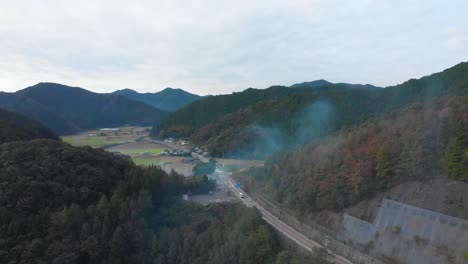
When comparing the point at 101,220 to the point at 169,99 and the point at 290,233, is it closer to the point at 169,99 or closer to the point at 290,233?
the point at 290,233

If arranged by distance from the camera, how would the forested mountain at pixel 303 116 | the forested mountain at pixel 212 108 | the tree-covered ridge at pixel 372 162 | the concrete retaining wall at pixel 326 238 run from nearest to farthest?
the concrete retaining wall at pixel 326 238 → the tree-covered ridge at pixel 372 162 → the forested mountain at pixel 303 116 → the forested mountain at pixel 212 108

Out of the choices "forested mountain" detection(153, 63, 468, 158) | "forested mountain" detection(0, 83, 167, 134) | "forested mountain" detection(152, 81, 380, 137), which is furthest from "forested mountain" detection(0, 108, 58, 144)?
"forested mountain" detection(0, 83, 167, 134)

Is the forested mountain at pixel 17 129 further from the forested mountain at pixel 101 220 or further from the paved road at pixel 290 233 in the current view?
the paved road at pixel 290 233

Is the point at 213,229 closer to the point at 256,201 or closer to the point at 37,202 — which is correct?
the point at 256,201

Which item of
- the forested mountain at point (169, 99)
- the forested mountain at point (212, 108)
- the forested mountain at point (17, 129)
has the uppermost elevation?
the forested mountain at point (169, 99)

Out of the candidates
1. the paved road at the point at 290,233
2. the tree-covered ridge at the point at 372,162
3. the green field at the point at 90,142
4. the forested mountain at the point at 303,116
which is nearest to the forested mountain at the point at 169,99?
the green field at the point at 90,142

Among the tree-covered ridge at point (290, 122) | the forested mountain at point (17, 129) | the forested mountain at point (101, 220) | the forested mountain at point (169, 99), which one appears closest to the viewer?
the forested mountain at point (101, 220)
